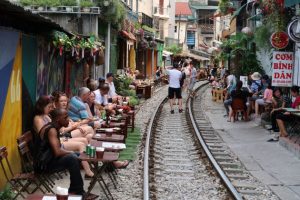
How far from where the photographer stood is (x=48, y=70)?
1292cm

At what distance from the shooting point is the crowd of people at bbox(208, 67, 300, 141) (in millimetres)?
15930

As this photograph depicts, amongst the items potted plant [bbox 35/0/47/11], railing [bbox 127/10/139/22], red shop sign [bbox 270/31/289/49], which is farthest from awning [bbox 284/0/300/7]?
railing [bbox 127/10/139/22]

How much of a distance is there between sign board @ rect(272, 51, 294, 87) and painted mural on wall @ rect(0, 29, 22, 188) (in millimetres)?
9774

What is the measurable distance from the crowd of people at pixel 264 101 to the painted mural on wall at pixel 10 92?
7.70 metres

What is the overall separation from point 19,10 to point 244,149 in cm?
831

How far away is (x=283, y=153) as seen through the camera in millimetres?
14289

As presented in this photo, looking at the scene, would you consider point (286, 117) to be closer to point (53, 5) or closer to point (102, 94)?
point (102, 94)

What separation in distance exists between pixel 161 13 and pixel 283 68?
49.4 meters

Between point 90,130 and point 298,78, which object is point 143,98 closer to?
point 298,78

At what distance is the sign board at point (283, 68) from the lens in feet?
59.3

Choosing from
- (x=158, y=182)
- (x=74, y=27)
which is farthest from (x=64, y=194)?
(x=74, y=27)

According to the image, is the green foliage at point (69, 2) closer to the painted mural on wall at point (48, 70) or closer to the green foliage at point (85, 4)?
the green foliage at point (85, 4)

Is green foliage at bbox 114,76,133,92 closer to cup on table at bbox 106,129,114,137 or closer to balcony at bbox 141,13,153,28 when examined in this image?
cup on table at bbox 106,129,114,137

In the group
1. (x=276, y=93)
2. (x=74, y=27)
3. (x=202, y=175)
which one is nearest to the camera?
(x=202, y=175)
